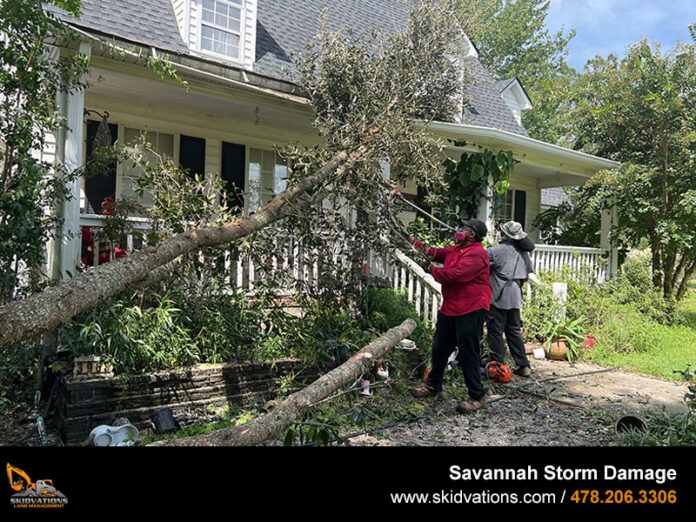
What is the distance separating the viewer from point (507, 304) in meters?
6.16

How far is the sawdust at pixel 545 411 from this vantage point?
4.17m

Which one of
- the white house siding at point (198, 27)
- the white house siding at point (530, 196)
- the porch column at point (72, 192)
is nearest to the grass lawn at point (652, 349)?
the white house siding at point (530, 196)

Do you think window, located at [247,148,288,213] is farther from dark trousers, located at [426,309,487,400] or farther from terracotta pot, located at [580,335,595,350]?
terracotta pot, located at [580,335,595,350]

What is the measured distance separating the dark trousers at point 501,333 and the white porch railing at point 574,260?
366 cm

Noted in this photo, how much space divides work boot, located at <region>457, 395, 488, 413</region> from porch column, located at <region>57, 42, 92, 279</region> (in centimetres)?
451

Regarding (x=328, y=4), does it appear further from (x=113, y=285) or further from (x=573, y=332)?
(x=113, y=285)

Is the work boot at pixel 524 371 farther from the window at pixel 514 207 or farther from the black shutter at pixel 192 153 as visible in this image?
the window at pixel 514 207

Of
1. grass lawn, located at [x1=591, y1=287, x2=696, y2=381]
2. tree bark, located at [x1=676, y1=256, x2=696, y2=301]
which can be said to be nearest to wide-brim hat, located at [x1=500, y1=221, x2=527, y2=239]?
grass lawn, located at [x1=591, y1=287, x2=696, y2=381]

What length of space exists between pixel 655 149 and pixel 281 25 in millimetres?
8829

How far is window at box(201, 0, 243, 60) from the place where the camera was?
8359 mm

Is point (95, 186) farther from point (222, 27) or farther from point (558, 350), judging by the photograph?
point (558, 350)
